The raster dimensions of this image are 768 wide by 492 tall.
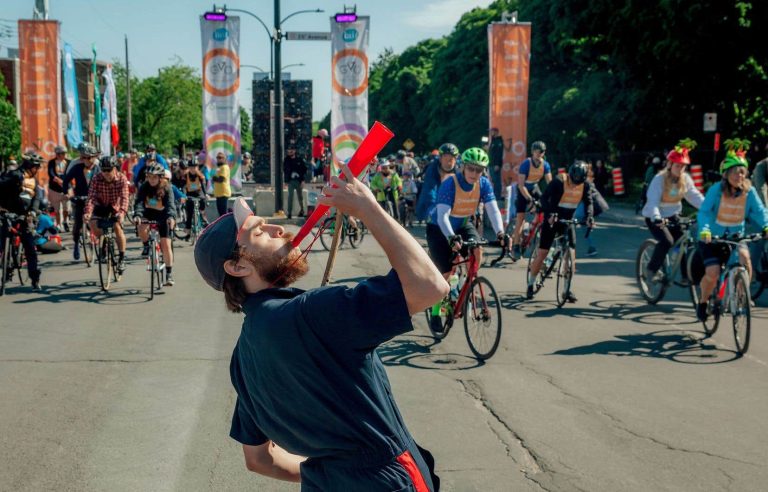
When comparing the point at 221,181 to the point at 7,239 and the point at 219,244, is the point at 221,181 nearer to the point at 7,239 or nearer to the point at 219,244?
the point at 7,239

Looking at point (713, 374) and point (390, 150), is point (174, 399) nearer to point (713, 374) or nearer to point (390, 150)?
point (713, 374)

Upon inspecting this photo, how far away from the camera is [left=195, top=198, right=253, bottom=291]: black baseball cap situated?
2.25m

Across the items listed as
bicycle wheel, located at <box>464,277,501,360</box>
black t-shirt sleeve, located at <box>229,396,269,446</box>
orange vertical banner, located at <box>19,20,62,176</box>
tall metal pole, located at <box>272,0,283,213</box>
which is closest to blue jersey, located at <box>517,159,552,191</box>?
tall metal pole, located at <box>272,0,283,213</box>

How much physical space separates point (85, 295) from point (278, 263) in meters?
9.81

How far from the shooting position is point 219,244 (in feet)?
7.39

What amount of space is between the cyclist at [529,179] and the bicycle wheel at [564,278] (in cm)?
467

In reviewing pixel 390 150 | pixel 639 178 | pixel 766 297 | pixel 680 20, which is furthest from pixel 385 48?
pixel 766 297

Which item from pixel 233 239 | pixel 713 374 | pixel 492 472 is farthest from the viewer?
pixel 713 374

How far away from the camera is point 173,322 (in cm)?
943

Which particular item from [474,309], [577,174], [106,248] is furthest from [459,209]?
[106,248]

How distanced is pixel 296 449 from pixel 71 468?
10.3 ft

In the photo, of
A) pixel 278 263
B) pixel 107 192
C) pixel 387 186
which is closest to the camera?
pixel 278 263

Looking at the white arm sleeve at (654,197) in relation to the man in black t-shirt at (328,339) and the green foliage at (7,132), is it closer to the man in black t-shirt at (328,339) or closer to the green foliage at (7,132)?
the man in black t-shirt at (328,339)

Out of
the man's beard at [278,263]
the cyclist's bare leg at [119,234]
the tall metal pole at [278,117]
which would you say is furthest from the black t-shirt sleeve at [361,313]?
the tall metal pole at [278,117]
